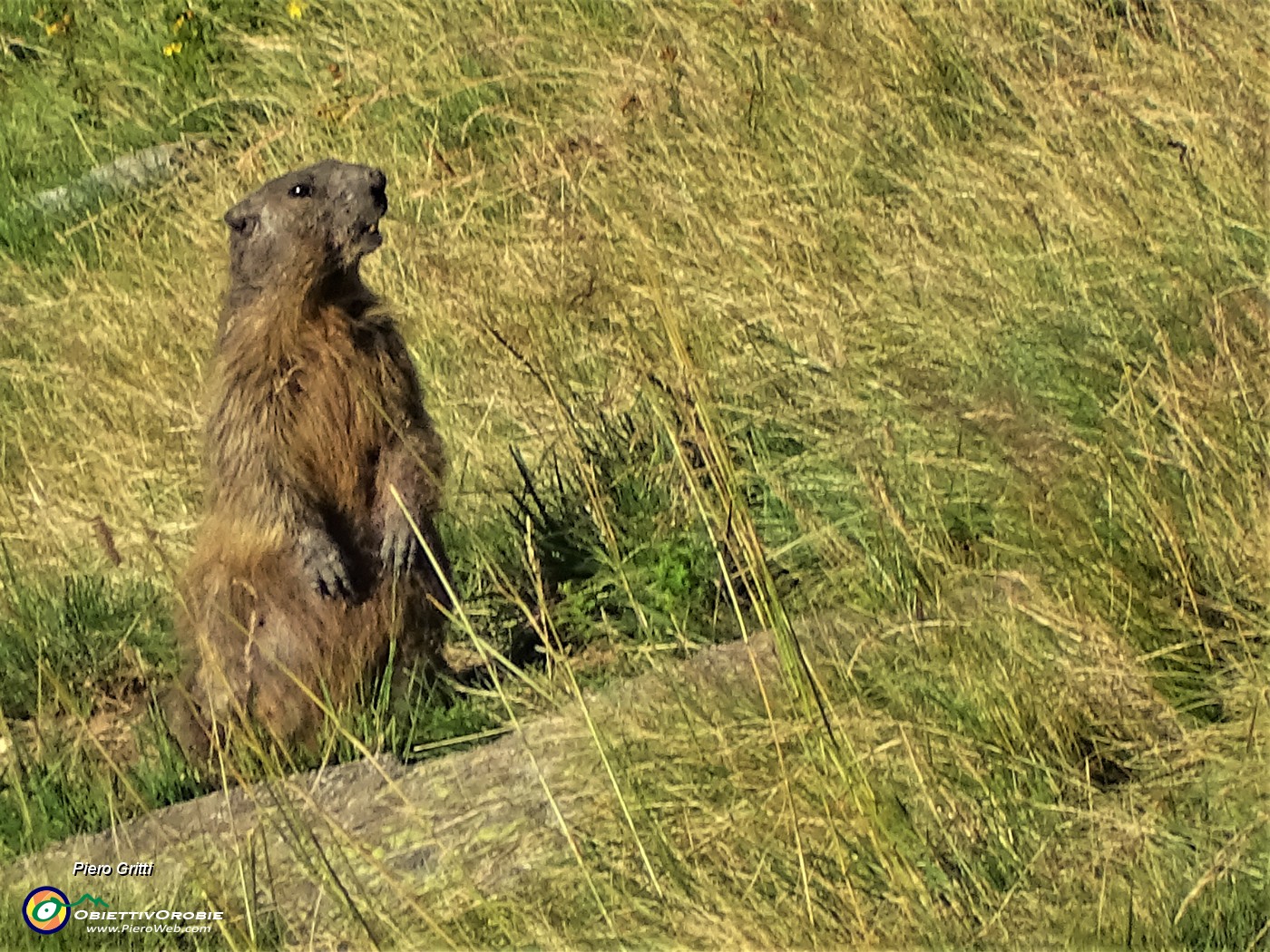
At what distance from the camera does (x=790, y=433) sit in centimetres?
451

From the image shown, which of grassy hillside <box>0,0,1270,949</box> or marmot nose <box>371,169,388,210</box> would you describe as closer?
grassy hillside <box>0,0,1270,949</box>

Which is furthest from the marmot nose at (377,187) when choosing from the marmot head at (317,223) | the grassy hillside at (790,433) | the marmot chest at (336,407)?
the grassy hillside at (790,433)

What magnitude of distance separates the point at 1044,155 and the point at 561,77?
8.42 feet

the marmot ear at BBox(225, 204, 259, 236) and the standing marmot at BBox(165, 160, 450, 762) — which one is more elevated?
the marmot ear at BBox(225, 204, 259, 236)

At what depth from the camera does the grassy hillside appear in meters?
2.79

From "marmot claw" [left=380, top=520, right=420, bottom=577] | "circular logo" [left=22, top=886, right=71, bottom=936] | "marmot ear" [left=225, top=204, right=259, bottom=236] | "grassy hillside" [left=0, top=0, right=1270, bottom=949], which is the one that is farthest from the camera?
"marmot ear" [left=225, top=204, right=259, bottom=236]

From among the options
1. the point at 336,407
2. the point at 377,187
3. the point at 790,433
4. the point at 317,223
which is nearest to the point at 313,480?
the point at 336,407

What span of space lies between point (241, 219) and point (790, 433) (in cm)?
153

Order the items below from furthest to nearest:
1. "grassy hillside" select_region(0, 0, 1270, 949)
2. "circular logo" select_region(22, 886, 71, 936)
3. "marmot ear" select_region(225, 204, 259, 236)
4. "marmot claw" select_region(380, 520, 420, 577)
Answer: "marmot ear" select_region(225, 204, 259, 236) < "marmot claw" select_region(380, 520, 420, 577) < "circular logo" select_region(22, 886, 71, 936) < "grassy hillside" select_region(0, 0, 1270, 949)

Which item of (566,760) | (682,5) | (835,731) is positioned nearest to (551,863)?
(566,760)

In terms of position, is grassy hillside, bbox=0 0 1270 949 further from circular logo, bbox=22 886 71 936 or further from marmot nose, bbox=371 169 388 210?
marmot nose, bbox=371 169 388 210

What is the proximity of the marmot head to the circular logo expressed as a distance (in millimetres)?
1653

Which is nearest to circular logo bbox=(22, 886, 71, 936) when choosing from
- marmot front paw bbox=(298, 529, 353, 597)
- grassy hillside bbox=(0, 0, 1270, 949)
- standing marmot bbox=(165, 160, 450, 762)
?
grassy hillside bbox=(0, 0, 1270, 949)

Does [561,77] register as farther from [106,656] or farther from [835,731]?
[835,731]
